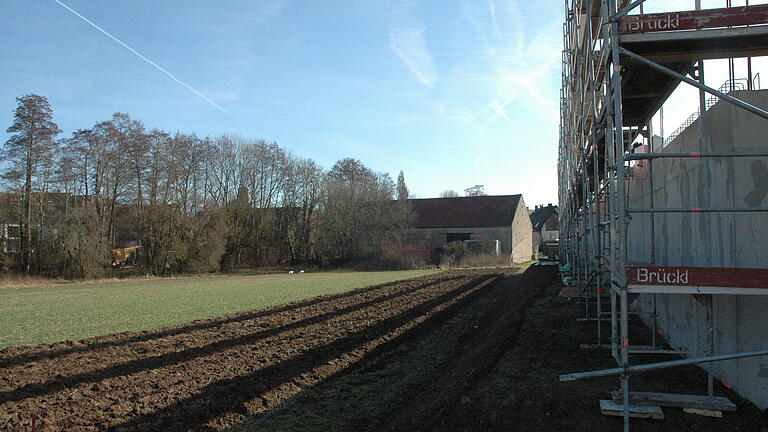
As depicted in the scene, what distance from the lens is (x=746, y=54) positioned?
17.1ft

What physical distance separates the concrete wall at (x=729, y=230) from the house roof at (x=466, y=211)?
4990cm

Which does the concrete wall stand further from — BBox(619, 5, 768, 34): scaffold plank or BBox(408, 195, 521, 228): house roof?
BBox(408, 195, 521, 228): house roof

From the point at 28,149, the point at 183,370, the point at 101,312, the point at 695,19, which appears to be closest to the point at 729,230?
the point at 695,19

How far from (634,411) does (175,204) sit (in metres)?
49.3

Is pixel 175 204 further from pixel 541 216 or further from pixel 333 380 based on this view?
pixel 541 216

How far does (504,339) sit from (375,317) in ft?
19.2

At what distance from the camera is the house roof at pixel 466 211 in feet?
189

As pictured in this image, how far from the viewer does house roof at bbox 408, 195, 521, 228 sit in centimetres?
5772

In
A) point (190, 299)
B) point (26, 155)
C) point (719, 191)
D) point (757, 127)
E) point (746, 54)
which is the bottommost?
point (190, 299)

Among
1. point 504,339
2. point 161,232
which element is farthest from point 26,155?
point 504,339

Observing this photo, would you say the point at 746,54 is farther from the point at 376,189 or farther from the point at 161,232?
the point at 376,189

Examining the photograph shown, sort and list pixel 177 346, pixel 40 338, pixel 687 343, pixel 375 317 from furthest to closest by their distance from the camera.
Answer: pixel 375 317
pixel 40 338
pixel 177 346
pixel 687 343

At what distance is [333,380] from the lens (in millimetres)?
8688

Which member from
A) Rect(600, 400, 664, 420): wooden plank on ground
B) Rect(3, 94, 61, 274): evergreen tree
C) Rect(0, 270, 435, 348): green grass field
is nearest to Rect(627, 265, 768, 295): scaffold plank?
Rect(600, 400, 664, 420): wooden plank on ground
